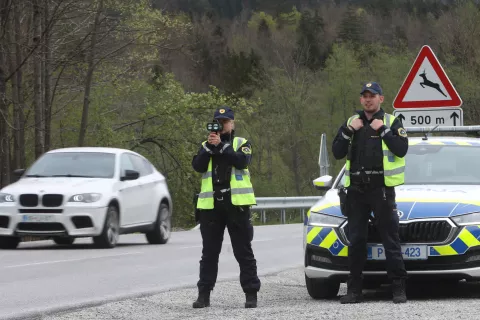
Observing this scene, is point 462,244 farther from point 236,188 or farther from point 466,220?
point 236,188

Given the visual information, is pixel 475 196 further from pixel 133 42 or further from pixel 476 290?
pixel 133 42

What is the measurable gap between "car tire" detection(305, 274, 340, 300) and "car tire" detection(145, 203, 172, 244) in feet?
33.2

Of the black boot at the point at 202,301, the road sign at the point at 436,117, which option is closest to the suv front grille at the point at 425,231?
the black boot at the point at 202,301

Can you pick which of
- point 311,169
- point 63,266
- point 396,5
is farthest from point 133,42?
point 396,5

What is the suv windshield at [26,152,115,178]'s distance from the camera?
19516 millimetres

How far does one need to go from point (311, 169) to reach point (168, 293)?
246 feet

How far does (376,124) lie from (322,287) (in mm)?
1621

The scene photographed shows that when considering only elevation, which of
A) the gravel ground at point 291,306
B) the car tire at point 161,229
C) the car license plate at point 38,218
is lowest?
the car tire at point 161,229

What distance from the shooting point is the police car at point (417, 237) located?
32.8ft

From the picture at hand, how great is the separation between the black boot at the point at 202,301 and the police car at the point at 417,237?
0.99 metres

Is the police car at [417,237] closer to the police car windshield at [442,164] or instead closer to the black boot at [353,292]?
the police car windshield at [442,164]

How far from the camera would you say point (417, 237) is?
33.2ft

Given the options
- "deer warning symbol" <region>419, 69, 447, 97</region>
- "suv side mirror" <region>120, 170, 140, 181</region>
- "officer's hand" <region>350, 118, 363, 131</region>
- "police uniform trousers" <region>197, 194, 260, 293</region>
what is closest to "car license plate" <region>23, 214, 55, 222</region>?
"suv side mirror" <region>120, 170, 140, 181</region>

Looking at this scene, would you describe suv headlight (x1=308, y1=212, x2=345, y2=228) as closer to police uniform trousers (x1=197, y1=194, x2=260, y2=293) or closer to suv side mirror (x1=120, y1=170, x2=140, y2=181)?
police uniform trousers (x1=197, y1=194, x2=260, y2=293)
